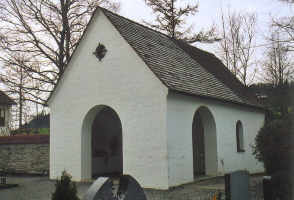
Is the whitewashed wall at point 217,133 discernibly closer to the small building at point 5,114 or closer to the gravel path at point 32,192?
the gravel path at point 32,192

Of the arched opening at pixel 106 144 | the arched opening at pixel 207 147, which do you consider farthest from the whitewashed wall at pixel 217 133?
the arched opening at pixel 106 144

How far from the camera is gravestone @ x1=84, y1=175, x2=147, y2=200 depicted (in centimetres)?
511

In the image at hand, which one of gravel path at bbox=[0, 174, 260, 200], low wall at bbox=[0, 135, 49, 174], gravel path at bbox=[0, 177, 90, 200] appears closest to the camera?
gravel path at bbox=[0, 174, 260, 200]

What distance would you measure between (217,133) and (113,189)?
1027 cm

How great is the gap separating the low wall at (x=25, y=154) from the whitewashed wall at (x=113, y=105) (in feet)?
12.8

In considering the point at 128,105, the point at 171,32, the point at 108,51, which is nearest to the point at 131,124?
the point at 128,105

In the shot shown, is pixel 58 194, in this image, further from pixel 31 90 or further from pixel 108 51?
pixel 31 90

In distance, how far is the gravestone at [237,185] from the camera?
636 centimetres

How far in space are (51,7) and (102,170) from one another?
1109 centimetres

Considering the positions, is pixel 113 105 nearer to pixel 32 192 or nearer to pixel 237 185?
pixel 32 192

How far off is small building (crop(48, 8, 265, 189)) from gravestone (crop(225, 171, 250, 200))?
510 cm

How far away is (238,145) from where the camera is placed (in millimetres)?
18219

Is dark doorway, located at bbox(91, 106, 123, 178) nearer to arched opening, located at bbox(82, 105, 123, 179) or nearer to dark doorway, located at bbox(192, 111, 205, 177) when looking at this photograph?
arched opening, located at bbox(82, 105, 123, 179)

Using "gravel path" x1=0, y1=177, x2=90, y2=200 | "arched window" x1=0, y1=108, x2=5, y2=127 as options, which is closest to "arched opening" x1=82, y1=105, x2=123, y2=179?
"gravel path" x1=0, y1=177, x2=90, y2=200
